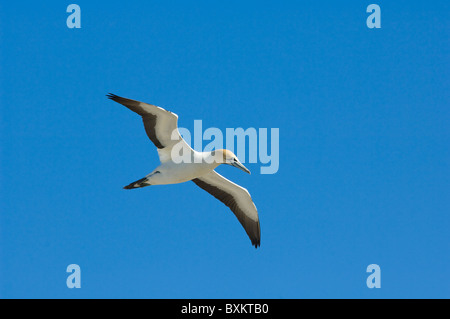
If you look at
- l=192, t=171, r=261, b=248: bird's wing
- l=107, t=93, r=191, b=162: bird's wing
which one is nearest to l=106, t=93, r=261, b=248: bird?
l=107, t=93, r=191, b=162: bird's wing

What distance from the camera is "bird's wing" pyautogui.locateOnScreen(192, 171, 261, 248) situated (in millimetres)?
20000

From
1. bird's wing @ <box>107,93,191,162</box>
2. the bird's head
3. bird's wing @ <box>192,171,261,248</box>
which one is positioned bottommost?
bird's wing @ <box>192,171,261,248</box>

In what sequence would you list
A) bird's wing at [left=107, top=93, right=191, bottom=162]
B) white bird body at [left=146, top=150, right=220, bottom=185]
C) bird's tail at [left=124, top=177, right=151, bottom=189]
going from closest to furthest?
1. bird's wing at [left=107, top=93, right=191, bottom=162]
2. white bird body at [left=146, top=150, right=220, bottom=185]
3. bird's tail at [left=124, top=177, right=151, bottom=189]

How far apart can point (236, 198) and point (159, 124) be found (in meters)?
3.81

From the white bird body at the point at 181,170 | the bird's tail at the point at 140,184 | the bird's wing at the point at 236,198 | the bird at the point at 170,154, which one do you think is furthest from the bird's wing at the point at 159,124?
the bird's wing at the point at 236,198

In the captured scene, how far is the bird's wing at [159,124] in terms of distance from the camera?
57.5 feet

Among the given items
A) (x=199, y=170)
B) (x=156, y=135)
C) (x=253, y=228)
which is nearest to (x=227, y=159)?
(x=199, y=170)

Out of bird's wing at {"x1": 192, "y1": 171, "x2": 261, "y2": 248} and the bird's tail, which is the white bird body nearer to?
the bird's tail

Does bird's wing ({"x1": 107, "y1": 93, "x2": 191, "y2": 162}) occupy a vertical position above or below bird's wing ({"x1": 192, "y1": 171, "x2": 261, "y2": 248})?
above

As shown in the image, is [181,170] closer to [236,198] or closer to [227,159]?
[227,159]

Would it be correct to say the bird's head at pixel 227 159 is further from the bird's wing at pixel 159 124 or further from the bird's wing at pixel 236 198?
the bird's wing at pixel 236 198

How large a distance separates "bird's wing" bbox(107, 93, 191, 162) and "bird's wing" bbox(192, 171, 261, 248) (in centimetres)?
199
